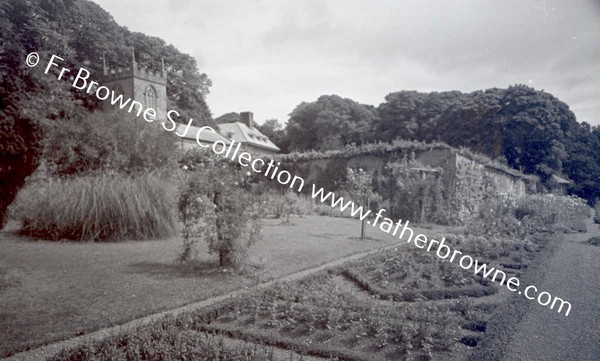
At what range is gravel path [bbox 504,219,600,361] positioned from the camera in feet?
12.8

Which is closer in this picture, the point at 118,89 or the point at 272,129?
the point at 118,89

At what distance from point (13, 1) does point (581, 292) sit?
30.2 ft

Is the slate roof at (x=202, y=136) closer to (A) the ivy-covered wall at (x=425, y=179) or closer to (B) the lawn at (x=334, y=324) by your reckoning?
(A) the ivy-covered wall at (x=425, y=179)

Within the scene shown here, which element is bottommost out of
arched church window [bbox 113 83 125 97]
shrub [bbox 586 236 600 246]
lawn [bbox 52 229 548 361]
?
lawn [bbox 52 229 548 361]

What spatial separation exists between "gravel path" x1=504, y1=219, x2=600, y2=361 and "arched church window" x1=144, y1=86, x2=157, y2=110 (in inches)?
476

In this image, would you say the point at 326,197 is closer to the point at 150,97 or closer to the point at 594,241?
the point at 150,97

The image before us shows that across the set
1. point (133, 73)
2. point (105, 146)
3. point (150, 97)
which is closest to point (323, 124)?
point (150, 97)

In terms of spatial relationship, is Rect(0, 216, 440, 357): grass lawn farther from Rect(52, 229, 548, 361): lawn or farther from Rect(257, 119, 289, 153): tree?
Rect(257, 119, 289, 153): tree

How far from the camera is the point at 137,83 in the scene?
12.2 meters

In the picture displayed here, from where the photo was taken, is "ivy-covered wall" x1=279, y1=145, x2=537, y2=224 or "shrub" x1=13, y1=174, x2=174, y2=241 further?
"ivy-covered wall" x1=279, y1=145, x2=537, y2=224

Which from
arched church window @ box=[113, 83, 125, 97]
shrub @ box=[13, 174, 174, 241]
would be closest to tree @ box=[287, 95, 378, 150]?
arched church window @ box=[113, 83, 125, 97]

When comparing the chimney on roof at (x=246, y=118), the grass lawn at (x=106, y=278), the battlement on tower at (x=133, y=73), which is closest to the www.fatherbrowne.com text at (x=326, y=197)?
the battlement on tower at (x=133, y=73)

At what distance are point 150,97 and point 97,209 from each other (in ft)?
20.4

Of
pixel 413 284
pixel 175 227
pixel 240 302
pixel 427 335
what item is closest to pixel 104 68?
pixel 175 227
